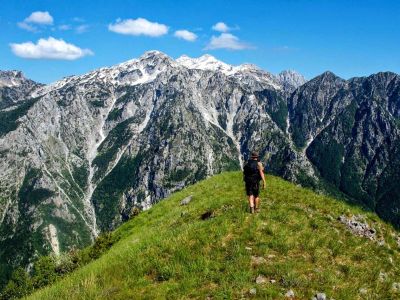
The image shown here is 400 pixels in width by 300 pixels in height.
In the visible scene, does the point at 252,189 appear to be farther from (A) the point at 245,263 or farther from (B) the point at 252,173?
(A) the point at 245,263

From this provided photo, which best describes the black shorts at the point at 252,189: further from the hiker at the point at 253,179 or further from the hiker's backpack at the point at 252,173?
the hiker's backpack at the point at 252,173

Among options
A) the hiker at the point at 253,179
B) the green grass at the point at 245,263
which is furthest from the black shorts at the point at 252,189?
the green grass at the point at 245,263

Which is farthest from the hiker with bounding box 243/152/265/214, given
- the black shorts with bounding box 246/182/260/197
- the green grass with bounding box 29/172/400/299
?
the green grass with bounding box 29/172/400/299

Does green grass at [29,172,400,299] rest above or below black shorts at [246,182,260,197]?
below

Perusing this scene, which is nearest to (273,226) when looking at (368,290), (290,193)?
(368,290)

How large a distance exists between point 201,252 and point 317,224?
816cm

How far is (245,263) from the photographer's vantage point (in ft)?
68.5

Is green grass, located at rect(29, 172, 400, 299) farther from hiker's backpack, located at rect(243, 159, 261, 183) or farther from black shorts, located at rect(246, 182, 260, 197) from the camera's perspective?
hiker's backpack, located at rect(243, 159, 261, 183)

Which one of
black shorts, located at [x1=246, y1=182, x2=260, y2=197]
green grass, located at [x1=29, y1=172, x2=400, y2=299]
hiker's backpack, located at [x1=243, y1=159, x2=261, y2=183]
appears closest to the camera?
green grass, located at [x1=29, y1=172, x2=400, y2=299]

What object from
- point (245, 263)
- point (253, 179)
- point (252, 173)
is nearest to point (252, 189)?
point (253, 179)

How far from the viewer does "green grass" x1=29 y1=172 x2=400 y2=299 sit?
1919 cm

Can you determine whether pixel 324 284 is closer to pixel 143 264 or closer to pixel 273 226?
pixel 273 226

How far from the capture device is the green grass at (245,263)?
63.0ft

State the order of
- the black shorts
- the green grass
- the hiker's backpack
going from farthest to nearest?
the hiker's backpack → the black shorts → the green grass
